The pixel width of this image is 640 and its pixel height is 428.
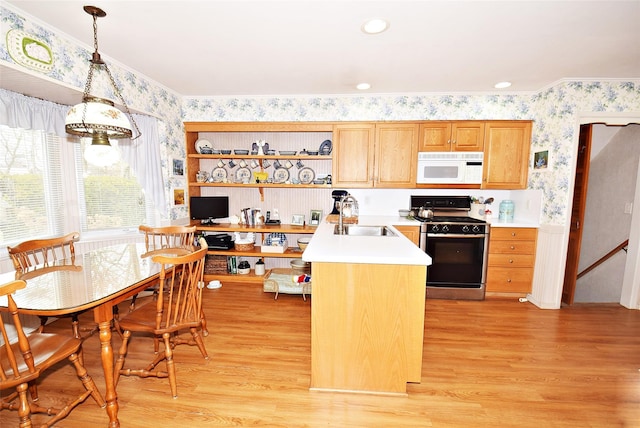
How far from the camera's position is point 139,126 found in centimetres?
319

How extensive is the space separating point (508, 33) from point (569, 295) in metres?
2.93

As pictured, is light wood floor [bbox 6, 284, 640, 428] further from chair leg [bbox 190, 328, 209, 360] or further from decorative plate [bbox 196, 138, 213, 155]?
decorative plate [bbox 196, 138, 213, 155]

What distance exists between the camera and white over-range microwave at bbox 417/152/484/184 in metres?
3.49

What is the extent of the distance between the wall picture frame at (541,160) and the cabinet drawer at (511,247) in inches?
33.8

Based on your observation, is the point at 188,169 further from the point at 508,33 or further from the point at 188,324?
the point at 508,33

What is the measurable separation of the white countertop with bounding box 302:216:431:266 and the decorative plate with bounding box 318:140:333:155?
1741mm

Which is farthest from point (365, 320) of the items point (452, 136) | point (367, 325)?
point (452, 136)

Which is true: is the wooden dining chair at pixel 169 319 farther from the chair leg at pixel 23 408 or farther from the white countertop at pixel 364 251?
the white countertop at pixel 364 251

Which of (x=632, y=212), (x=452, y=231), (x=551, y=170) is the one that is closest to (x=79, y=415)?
(x=452, y=231)

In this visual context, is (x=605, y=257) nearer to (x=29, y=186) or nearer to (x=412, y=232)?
(x=412, y=232)

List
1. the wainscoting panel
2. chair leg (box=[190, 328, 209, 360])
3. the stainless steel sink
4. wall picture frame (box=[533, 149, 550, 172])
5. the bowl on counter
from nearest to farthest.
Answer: chair leg (box=[190, 328, 209, 360]) → the stainless steel sink → the wainscoting panel → wall picture frame (box=[533, 149, 550, 172]) → the bowl on counter

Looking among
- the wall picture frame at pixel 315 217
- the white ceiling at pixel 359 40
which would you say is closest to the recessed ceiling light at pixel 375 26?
the white ceiling at pixel 359 40

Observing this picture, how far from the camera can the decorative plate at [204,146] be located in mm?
3812

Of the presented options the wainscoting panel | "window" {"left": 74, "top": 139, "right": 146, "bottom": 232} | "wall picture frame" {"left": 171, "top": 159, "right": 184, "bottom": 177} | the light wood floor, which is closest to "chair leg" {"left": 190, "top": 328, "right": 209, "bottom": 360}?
the light wood floor
